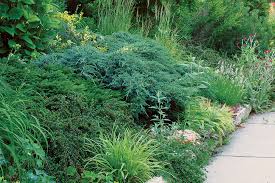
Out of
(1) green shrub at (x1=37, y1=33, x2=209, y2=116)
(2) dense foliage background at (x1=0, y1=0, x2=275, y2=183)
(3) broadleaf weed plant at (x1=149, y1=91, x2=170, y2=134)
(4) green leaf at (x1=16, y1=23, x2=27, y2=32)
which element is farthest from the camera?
(4) green leaf at (x1=16, y1=23, x2=27, y2=32)

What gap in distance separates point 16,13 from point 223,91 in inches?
134

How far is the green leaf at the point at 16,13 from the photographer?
726cm

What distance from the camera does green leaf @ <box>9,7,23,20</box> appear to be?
23.8 feet

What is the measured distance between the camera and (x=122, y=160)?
5441 mm

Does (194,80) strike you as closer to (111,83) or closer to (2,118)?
(111,83)

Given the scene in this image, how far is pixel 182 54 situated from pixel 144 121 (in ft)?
11.3

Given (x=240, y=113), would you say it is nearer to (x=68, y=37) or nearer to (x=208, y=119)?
(x=208, y=119)

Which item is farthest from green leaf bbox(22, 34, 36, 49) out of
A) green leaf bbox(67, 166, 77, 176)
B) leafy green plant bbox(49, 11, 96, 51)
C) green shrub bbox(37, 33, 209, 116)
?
green leaf bbox(67, 166, 77, 176)

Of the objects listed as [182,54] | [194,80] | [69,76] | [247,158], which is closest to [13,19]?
[69,76]

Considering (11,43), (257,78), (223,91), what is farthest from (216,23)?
(11,43)

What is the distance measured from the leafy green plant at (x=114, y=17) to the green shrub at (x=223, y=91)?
1838 mm

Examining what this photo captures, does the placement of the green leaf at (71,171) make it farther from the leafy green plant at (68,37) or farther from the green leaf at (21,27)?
the leafy green plant at (68,37)

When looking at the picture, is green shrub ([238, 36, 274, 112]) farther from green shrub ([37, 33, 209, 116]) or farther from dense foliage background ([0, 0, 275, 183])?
green shrub ([37, 33, 209, 116])

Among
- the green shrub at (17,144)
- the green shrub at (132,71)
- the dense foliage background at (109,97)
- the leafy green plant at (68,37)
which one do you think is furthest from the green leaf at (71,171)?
the leafy green plant at (68,37)
